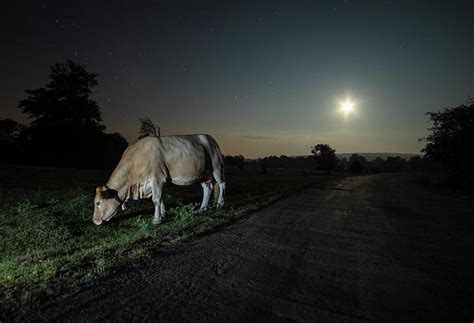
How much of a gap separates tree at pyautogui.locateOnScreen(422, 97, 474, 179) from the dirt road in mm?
16783

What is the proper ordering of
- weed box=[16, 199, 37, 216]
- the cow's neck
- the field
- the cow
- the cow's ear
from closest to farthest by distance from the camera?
the field, the cow's ear, the cow, the cow's neck, weed box=[16, 199, 37, 216]

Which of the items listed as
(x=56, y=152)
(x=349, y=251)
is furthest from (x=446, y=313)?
(x=56, y=152)

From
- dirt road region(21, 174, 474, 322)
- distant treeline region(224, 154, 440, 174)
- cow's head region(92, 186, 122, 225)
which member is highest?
distant treeline region(224, 154, 440, 174)

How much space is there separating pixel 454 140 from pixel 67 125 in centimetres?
4628

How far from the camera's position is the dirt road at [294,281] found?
8.60 feet

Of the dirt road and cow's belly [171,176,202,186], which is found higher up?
cow's belly [171,176,202,186]

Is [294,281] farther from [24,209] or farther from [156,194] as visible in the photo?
[24,209]

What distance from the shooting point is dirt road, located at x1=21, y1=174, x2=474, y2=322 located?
2621mm

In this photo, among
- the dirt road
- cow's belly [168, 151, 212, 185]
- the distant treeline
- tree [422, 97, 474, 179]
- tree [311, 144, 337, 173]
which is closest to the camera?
the dirt road

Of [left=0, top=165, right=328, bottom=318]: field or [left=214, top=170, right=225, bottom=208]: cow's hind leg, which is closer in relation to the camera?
[left=0, top=165, right=328, bottom=318]: field

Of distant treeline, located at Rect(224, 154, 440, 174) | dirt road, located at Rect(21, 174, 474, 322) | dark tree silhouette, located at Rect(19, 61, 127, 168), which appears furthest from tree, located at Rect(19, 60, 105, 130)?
dirt road, located at Rect(21, 174, 474, 322)

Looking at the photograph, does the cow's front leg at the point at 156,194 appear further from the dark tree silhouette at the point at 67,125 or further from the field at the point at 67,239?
the dark tree silhouette at the point at 67,125

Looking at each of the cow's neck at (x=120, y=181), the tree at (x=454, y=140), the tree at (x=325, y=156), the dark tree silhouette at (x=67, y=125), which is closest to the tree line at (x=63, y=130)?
the dark tree silhouette at (x=67, y=125)

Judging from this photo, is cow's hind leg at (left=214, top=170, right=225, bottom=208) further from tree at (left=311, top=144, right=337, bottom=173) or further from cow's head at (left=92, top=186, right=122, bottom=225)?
tree at (left=311, top=144, right=337, bottom=173)
